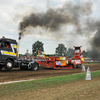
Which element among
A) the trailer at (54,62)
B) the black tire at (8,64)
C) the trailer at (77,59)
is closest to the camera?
the black tire at (8,64)

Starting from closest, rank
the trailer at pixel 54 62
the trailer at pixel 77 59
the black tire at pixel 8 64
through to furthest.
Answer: the black tire at pixel 8 64
the trailer at pixel 54 62
the trailer at pixel 77 59

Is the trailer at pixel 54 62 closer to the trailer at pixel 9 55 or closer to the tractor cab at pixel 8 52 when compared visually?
the trailer at pixel 9 55

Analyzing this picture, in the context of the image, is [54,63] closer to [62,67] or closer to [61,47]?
[62,67]

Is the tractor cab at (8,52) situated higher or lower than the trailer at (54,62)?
higher

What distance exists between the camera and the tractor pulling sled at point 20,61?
1314 cm

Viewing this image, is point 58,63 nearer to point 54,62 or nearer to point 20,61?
point 54,62

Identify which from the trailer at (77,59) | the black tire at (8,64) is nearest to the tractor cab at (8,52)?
the black tire at (8,64)

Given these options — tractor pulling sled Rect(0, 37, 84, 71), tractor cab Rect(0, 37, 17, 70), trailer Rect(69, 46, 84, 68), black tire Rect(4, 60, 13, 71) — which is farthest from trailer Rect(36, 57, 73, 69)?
black tire Rect(4, 60, 13, 71)

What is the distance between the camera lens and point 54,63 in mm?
16984

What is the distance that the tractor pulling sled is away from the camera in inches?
517

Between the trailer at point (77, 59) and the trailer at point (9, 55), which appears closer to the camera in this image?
A: the trailer at point (9, 55)

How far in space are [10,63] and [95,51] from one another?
3517 cm

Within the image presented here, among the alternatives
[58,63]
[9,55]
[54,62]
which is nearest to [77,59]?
[58,63]

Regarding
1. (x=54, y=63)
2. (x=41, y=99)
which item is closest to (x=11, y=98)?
(x=41, y=99)
